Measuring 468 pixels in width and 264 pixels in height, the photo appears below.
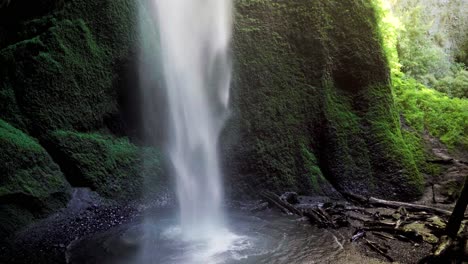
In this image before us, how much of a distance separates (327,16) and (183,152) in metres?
6.58

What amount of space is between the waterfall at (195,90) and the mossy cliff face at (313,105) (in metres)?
0.46

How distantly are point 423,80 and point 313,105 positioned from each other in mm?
8393

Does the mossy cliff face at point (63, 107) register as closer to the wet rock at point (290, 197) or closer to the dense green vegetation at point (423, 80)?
the wet rock at point (290, 197)

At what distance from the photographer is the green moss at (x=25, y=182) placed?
6465 mm

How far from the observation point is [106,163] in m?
8.23

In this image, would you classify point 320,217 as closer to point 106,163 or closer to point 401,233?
point 401,233

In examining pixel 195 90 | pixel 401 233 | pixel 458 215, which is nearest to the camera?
pixel 458 215

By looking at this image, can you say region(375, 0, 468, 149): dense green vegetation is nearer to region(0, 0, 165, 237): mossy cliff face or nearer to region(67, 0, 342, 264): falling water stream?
region(67, 0, 342, 264): falling water stream

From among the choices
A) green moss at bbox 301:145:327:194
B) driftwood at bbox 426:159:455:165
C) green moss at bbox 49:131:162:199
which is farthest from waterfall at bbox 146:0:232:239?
driftwood at bbox 426:159:455:165

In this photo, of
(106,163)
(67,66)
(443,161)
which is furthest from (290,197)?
(67,66)

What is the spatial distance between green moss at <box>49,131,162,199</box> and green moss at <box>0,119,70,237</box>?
326mm

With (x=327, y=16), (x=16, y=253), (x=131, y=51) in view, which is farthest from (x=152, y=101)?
(x=327, y=16)

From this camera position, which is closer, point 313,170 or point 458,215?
point 458,215

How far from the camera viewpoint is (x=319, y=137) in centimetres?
1041
